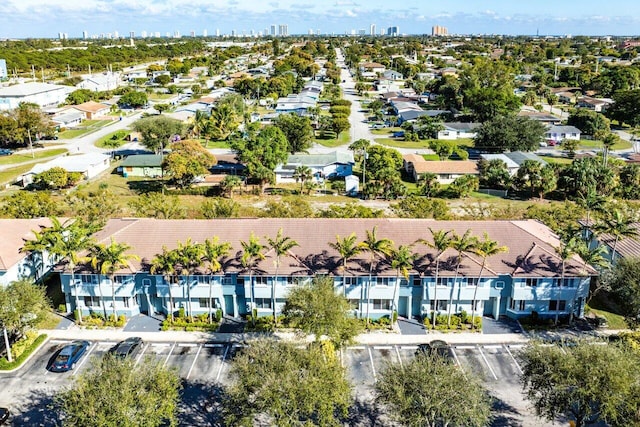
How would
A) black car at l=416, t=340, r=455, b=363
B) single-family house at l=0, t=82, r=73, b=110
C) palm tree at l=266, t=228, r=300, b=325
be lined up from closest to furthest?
black car at l=416, t=340, r=455, b=363 → palm tree at l=266, t=228, r=300, b=325 → single-family house at l=0, t=82, r=73, b=110

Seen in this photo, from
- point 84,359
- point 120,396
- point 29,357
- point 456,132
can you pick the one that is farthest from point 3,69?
point 120,396

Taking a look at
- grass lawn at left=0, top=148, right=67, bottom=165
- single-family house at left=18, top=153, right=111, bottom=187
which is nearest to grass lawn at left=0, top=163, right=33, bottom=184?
single-family house at left=18, top=153, right=111, bottom=187

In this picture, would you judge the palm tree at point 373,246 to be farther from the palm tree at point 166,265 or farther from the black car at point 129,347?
the black car at point 129,347

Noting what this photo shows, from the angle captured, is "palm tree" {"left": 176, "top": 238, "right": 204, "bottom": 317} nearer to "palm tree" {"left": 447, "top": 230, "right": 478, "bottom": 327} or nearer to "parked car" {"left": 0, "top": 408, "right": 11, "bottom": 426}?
"parked car" {"left": 0, "top": 408, "right": 11, "bottom": 426}

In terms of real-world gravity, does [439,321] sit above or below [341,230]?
below

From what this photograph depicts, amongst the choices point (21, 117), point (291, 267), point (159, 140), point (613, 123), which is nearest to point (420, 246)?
point (291, 267)

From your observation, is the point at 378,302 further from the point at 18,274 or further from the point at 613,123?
the point at 613,123
